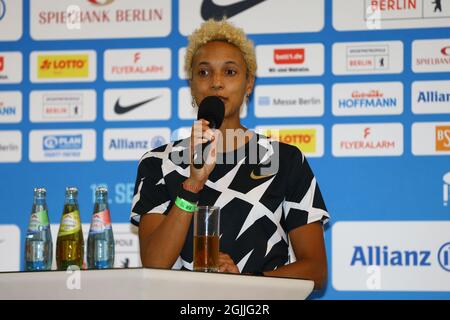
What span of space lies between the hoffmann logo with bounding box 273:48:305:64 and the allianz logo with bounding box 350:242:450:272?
869 millimetres

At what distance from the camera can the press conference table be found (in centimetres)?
137

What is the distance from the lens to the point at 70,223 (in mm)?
2105

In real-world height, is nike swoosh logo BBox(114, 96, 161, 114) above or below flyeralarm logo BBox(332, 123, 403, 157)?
above

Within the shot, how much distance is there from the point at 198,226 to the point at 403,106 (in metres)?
1.65

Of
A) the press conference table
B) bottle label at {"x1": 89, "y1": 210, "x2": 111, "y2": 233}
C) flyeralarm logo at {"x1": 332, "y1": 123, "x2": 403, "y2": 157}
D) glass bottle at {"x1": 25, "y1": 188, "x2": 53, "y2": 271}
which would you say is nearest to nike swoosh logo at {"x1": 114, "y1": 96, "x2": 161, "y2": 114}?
flyeralarm logo at {"x1": 332, "y1": 123, "x2": 403, "y2": 157}

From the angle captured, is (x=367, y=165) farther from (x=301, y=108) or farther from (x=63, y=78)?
(x=63, y=78)

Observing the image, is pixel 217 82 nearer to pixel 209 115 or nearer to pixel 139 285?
pixel 209 115

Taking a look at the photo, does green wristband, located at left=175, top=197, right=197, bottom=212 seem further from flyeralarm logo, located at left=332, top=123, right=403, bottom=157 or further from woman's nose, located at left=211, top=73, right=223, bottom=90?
flyeralarm logo, located at left=332, top=123, right=403, bottom=157

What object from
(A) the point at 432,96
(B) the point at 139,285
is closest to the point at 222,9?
(A) the point at 432,96

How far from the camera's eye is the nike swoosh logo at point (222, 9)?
3.39m

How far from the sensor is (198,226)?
1850mm

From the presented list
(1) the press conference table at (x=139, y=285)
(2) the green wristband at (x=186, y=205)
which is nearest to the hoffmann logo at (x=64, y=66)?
(2) the green wristband at (x=186, y=205)
